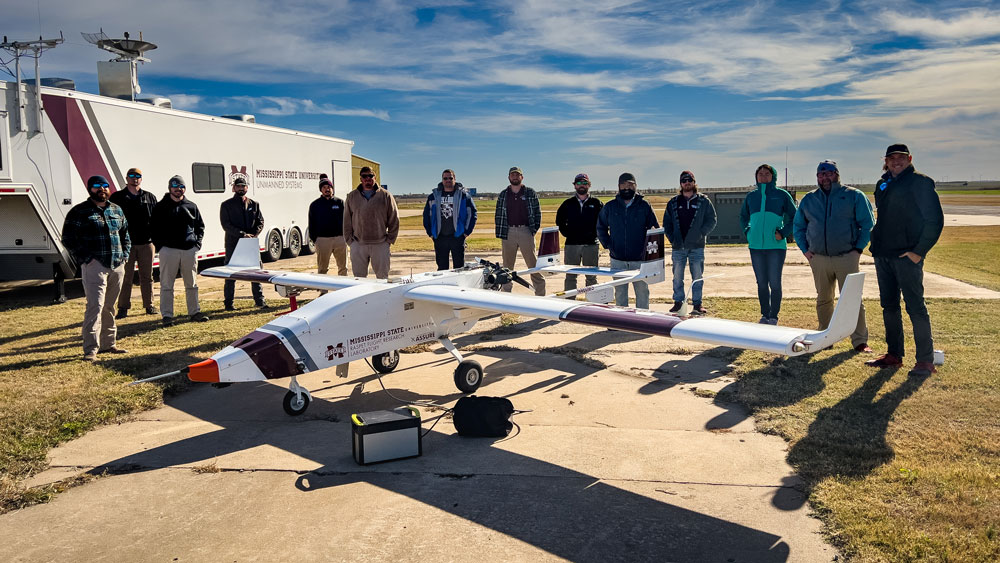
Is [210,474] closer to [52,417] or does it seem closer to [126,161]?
[52,417]

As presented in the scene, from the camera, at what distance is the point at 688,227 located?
10539 millimetres

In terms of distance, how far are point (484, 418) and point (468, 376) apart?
147 centimetres

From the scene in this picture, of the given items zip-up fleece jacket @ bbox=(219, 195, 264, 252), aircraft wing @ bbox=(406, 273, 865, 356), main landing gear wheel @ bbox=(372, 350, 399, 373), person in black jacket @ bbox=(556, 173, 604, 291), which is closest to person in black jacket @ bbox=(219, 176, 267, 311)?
zip-up fleece jacket @ bbox=(219, 195, 264, 252)

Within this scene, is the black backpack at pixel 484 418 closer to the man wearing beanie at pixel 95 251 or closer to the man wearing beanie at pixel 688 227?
the man wearing beanie at pixel 688 227

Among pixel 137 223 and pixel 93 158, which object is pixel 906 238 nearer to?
pixel 137 223

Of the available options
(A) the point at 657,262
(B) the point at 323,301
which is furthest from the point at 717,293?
(B) the point at 323,301

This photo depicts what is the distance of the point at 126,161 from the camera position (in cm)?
1359

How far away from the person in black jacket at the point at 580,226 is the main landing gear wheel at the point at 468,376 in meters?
4.24

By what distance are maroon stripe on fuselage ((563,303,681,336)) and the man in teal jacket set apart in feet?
13.9

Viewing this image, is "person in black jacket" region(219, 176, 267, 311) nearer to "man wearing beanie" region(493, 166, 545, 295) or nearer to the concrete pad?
"man wearing beanie" region(493, 166, 545, 295)

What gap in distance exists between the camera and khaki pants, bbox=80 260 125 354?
849cm

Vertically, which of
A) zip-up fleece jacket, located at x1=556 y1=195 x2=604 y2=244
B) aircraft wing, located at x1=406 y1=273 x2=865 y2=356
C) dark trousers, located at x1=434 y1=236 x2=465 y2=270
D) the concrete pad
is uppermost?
zip-up fleece jacket, located at x1=556 y1=195 x2=604 y2=244

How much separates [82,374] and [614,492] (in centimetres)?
656

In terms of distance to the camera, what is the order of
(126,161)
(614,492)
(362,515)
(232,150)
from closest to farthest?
1. (362,515)
2. (614,492)
3. (126,161)
4. (232,150)
